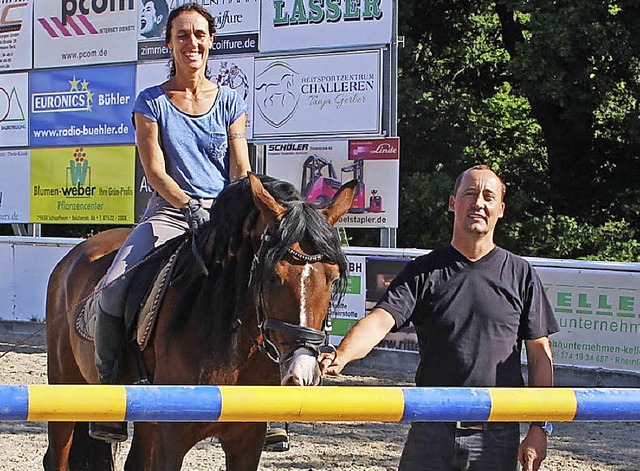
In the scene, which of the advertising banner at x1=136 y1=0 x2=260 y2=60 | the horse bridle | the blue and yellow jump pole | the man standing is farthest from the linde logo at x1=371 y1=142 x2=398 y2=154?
the blue and yellow jump pole

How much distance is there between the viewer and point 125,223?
15.8 meters

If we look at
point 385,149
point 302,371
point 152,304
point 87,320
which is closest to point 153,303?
point 152,304

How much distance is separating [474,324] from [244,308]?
3.61ft

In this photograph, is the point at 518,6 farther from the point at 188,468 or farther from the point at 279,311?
the point at 279,311

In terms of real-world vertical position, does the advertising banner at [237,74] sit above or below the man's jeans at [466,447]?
above

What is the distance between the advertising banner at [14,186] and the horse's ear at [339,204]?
43.1ft

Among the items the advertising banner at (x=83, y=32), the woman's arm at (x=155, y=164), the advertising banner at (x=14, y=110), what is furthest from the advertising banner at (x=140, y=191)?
the woman's arm at (x=155, y=164)

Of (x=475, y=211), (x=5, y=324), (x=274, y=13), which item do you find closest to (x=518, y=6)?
(x=274, y=13)

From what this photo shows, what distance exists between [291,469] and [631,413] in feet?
15.2

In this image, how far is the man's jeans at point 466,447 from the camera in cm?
397

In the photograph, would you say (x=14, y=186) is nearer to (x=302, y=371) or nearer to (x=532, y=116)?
(x=532, y=116)

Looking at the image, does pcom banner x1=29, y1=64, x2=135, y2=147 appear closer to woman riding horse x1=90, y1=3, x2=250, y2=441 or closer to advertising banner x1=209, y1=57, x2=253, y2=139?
advertising banner x1=209, y1=57, x2=253, y2=139

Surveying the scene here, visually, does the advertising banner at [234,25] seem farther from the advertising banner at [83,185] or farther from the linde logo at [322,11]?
the advertising banner at [83,185]

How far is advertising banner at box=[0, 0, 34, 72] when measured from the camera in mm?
16656
